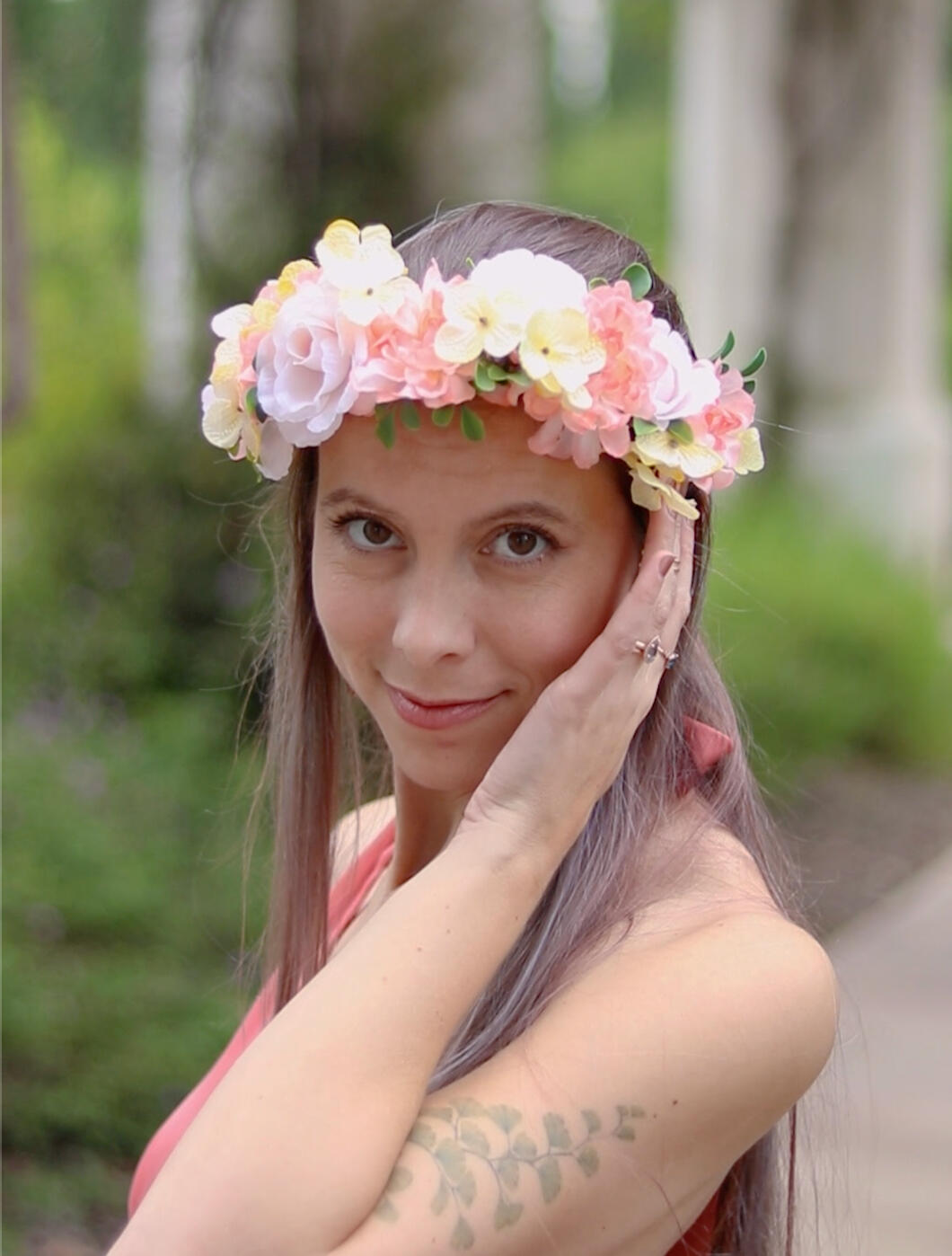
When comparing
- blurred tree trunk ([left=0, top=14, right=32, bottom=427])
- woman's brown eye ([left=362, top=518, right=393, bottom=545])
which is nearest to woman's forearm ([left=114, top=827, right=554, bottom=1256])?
woman's brown eye ([left=362, top=518, right=393, bottom=545])

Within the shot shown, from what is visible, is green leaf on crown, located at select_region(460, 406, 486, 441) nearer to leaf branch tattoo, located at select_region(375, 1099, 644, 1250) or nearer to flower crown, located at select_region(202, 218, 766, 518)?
flower crown, located at select_region(202, 218, 766, 518)

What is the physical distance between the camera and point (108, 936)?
4.87 metres

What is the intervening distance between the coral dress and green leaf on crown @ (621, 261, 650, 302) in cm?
49

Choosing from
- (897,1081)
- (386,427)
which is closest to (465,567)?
(386,427)

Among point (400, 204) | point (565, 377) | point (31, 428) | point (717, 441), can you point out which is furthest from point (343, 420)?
point (31, 428)

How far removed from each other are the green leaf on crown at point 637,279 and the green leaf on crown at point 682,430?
14 cm

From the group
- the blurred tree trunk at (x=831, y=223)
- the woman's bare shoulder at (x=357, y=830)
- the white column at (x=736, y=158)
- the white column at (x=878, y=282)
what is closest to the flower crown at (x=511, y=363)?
the woman's bare shoulder at (x=357, y=830)

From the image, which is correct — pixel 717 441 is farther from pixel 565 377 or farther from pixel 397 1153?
pixel 397 1153

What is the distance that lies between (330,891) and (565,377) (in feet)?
3.03

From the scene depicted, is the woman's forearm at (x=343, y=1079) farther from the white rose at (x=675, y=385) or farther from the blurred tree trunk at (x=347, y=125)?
the blurred tree trunk at (x=347, y=125)

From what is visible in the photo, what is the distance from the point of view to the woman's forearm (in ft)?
5.07

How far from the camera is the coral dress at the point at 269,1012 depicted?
1.90 m

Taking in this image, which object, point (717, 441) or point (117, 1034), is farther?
point (117, 1034)

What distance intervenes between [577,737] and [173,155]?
229 inches
